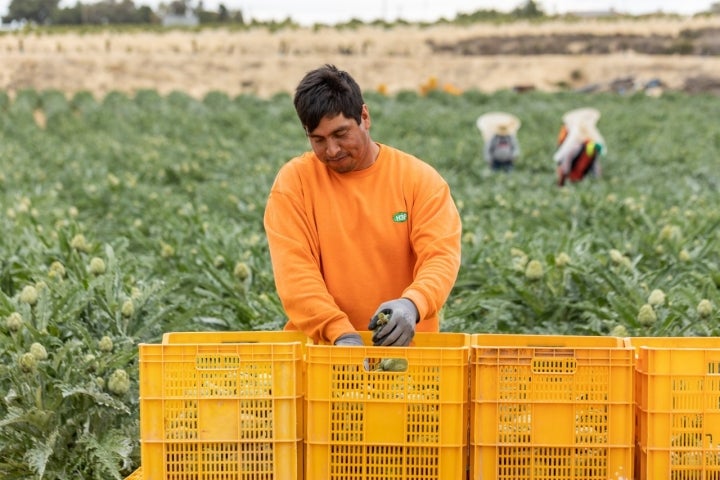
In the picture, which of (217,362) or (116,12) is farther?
(116,12)

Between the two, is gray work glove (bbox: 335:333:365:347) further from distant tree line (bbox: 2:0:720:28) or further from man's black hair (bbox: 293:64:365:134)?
distant tree line (bbox: 2:0:720:28)

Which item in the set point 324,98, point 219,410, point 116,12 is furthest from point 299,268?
point 116,12

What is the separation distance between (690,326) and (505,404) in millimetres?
2140

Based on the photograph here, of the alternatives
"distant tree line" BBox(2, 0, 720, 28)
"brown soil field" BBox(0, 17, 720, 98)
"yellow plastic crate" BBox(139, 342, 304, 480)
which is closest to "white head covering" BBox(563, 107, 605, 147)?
"yellow plastic crate" BBox(139, 342, 304, 480)

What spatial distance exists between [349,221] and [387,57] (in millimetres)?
60212

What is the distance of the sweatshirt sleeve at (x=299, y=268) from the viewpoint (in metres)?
3.54

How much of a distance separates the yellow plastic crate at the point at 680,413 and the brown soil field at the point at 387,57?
45977 millimetres

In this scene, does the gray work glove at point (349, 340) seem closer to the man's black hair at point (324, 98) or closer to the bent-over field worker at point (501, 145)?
the man's black hair at point (324, 98)

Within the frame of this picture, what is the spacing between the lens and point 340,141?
3.58m

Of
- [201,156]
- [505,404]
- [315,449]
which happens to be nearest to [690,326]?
[505,404]

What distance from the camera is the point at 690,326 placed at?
16.3 feet

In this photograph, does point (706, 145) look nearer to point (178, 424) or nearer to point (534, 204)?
point (534, 204)

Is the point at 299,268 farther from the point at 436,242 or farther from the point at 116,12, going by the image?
the point at 116,12

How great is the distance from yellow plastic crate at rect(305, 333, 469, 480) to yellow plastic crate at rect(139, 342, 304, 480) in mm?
73
